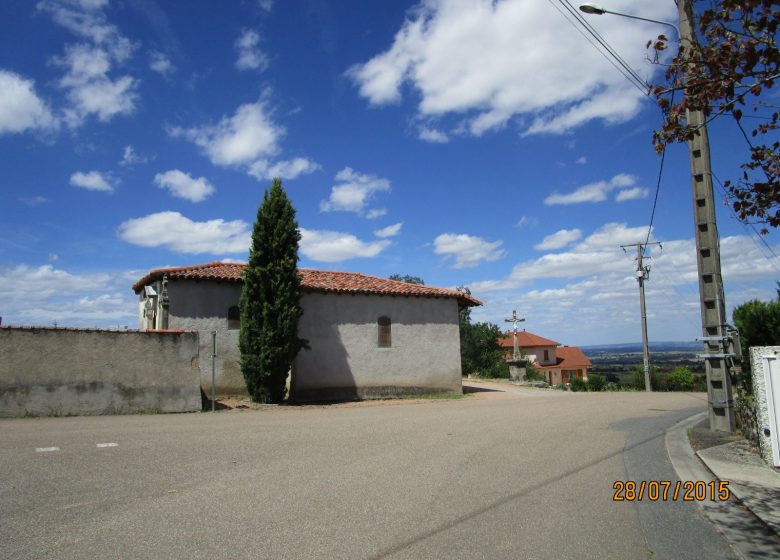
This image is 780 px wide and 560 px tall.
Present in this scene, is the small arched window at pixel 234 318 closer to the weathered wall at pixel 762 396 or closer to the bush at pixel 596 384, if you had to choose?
the weathered wall at pixel 762 396

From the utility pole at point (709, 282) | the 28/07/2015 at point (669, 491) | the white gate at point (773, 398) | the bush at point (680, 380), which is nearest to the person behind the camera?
the 28/07/2015 at point (669, 491)

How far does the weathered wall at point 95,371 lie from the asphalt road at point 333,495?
187 centimetres

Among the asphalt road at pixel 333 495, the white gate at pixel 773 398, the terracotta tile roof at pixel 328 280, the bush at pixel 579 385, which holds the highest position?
the terracotta tile roof at pixel 328 280

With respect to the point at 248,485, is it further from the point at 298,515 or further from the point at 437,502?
the point at 437,502

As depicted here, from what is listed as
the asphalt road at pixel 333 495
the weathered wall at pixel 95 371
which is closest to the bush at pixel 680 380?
the asphalt road at pixel 333 495

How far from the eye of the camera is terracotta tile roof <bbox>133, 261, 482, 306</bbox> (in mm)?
18531

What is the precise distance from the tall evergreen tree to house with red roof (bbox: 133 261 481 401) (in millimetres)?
1378

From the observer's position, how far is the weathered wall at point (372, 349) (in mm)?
20422

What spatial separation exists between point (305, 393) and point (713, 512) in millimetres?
15774

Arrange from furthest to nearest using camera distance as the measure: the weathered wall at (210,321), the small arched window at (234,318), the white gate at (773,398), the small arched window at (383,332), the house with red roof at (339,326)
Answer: the small arched window at (383,332), the small arched window at (234,318), the house with red roof at (339,326), the weathered wall at (210,321), the white gate at (773,398)

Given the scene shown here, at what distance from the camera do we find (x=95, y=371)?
13.6 meters

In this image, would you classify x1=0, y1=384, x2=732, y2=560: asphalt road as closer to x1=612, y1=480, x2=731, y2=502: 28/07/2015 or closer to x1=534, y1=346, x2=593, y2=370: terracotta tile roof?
x1=612, y1=480, x2=731, y2=502: 28/07/2015

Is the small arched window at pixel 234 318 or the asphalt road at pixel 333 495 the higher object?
the small arched window at pixel 234 318

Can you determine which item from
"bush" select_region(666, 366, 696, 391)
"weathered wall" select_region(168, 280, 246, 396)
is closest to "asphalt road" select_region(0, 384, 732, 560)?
"weathered wall" select_region(168, 280, 246, 396)
